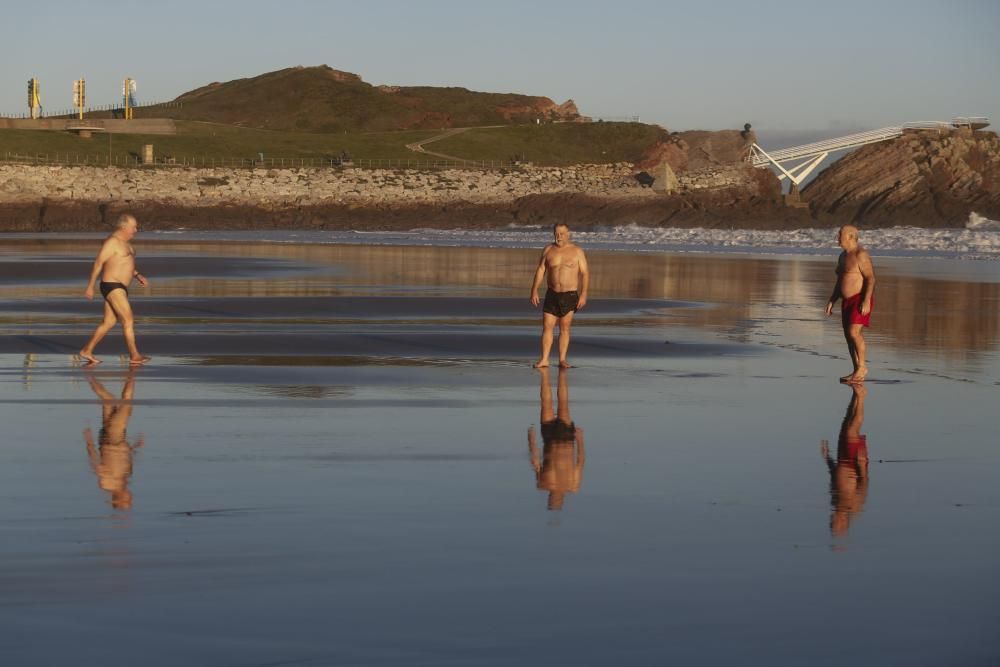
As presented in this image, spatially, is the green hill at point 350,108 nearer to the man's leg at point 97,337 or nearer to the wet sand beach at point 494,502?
the man's leg at point 97,337

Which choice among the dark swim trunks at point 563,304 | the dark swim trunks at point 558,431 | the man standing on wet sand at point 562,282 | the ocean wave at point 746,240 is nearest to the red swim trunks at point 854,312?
the man standing on wet sand at point 562,282

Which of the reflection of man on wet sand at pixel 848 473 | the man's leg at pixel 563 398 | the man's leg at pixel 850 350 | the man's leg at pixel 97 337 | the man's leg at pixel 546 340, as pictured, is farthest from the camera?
the man's leg at pixel 546 340

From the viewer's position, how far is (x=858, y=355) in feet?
47.7

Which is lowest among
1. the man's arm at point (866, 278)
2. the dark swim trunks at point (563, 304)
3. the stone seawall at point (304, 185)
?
the dark swim trunks at point (563, 304)

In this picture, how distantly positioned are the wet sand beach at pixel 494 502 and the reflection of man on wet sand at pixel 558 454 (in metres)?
0.04

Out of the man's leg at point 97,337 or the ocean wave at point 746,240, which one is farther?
the ocean wave at point 746,240

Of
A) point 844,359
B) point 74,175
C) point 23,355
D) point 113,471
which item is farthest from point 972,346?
point 74,175

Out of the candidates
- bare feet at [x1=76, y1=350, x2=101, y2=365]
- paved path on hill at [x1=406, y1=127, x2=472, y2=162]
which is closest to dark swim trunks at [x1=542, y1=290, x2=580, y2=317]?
bare feet at [x1=76, y1=350, x2=101, y2=365]

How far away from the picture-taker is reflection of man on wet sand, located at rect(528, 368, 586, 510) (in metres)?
8.55

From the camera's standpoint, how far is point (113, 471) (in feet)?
28.6

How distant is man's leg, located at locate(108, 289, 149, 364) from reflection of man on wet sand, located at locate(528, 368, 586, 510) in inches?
189

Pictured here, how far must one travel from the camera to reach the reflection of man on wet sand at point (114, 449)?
8164mm

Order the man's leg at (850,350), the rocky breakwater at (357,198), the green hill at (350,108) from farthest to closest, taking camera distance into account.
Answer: the green hill at (350,108) → the rocky breakwater at (357,198) → the man's leg at (850,350)

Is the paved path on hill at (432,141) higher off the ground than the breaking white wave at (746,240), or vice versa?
the paved path on hill at (432,141)
